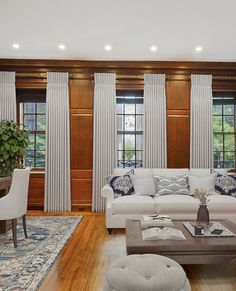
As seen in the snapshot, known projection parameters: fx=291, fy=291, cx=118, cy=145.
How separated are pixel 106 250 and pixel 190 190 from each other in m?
2.02

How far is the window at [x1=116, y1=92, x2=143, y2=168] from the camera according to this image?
6.69m

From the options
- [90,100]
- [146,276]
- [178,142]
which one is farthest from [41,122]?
[146,276]

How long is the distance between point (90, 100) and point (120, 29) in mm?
2059

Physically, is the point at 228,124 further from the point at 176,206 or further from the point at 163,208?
the point at 163,208

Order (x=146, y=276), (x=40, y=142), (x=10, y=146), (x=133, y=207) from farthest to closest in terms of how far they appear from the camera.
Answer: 1. (x=40, y=142)
2. (x=10, y=146)
3. (x=133, y=207)
4. (x=146, y=276)

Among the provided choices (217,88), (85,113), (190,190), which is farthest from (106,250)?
(217,88)

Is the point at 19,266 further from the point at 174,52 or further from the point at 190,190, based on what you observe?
the point at 174,52

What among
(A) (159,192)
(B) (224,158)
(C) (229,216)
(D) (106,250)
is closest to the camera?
(D) (106,250)

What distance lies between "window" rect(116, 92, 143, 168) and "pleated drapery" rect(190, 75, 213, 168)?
117 centimetres

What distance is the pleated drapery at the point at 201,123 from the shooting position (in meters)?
6.29

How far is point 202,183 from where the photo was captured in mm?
5031

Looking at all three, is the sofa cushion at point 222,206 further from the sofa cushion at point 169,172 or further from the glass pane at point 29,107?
the glass pane at point 29,107

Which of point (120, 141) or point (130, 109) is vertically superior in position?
point (130, 109)

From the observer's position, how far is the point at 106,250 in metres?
3.70
